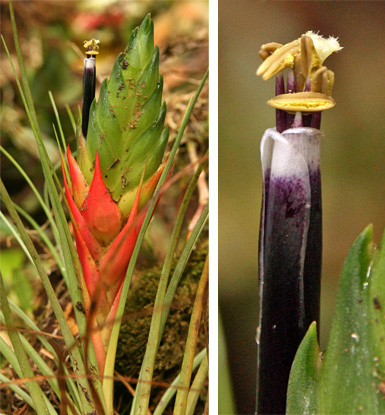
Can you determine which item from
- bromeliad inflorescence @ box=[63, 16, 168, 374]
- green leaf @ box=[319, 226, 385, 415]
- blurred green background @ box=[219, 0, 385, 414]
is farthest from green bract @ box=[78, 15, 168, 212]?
green leaf @ box=[319, 226, 385, 415]

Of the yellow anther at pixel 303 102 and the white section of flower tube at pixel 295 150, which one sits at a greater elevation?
the yellow anther at pixel 303 102

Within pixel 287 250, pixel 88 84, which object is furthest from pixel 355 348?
pixel 88 84

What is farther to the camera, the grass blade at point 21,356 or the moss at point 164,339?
the moss at point 164,339

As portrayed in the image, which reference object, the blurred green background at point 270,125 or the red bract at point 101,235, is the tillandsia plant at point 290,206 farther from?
the red bract at point 101,235

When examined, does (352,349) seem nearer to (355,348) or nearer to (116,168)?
(355,348)

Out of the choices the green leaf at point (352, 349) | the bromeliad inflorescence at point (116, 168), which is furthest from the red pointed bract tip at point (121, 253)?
the green leaf at point (352, 349)

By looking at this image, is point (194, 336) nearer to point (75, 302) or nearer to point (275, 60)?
point (75, 302)
